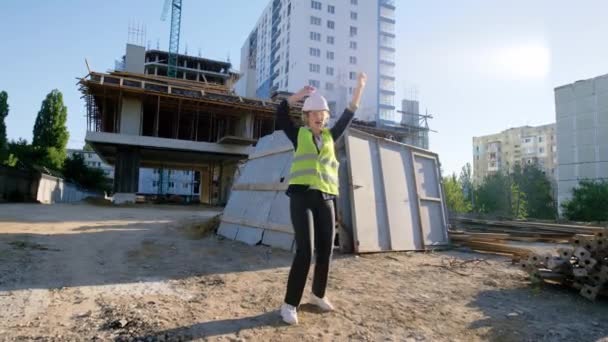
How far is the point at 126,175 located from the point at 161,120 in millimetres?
7019

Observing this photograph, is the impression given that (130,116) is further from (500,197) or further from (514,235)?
(500,197)

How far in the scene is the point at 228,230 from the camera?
23.0ft

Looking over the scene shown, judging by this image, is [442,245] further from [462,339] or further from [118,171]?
[118,171]

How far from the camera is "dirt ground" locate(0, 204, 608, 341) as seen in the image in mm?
2531

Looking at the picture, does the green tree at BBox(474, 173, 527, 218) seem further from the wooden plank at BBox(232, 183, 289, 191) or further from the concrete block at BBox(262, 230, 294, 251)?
the concrete block at BBox(262, 230, 294, 251)

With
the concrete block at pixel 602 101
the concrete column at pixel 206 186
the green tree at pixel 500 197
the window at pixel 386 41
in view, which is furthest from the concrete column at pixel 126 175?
the window at pixel 386 41

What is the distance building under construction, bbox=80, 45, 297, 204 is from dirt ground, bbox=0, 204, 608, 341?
62.6 ft

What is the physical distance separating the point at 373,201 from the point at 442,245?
187cm

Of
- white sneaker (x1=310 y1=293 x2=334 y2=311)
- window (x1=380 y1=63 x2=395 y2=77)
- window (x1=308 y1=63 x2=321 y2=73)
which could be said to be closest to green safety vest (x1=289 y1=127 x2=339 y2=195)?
white sneaker (x1=310 y1=293 x2=334 y2=311)

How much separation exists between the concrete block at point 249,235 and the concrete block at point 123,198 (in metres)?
18.5

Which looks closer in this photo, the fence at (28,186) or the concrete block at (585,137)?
the fence at (28,186)

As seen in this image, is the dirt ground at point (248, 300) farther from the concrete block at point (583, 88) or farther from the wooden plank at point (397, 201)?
the concrete block at point (583, 88)

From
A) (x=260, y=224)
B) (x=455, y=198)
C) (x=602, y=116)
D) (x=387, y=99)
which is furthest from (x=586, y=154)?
(x=260, y=224)

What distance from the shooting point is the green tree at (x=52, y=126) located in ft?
135
